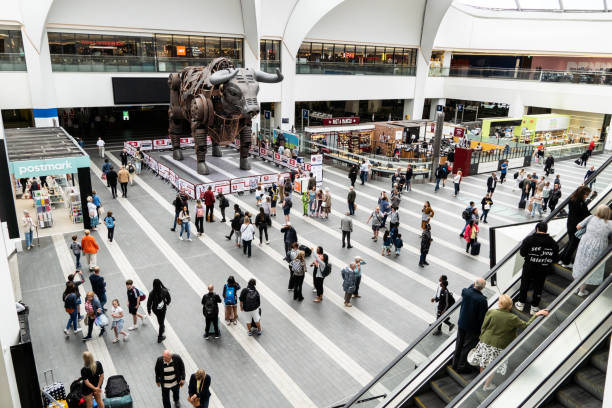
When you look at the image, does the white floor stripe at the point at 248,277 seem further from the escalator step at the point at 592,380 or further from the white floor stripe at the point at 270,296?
the escalator step at the point at 592,380

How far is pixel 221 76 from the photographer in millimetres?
18531

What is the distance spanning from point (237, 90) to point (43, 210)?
334 inches

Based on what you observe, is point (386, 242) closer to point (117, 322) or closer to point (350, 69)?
point (117, 322)

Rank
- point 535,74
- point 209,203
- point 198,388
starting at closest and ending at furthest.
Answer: point 198,388 < point 209,203 < point 535,74

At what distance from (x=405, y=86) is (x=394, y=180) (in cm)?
2255

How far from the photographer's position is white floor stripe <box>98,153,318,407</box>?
826cm

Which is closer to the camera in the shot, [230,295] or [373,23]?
[230,295]

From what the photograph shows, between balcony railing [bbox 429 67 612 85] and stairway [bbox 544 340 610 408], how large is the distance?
3365cm

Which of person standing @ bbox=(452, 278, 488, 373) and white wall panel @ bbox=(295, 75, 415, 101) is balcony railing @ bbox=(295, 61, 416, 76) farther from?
person standing @ bbox=(452, 278, 488, 373)

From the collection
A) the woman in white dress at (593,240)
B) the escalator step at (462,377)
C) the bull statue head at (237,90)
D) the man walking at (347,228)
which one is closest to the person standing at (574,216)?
the woman in white dress at (593,240)

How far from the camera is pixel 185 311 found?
1076 cm

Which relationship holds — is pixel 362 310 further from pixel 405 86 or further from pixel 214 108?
pixel 405 86

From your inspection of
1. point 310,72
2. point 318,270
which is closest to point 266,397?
point 318,270

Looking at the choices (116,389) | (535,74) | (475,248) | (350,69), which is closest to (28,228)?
(116,389)
